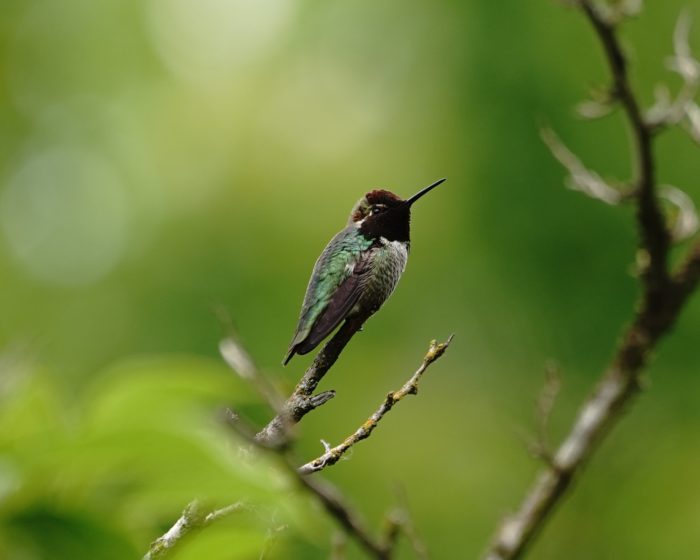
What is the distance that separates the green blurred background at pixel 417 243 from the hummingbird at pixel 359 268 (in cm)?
1085

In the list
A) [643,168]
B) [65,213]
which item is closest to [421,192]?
[643,168]

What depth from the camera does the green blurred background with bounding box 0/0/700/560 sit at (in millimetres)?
17234

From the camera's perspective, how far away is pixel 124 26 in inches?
1092

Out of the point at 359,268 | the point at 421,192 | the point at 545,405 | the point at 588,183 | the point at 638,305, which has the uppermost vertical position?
the point at 421,192

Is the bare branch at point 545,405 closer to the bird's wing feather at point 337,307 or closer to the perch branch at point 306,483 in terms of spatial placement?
the bird's wing feather at point 337,307

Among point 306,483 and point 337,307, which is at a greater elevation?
point 306,483

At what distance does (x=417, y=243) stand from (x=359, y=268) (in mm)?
16572

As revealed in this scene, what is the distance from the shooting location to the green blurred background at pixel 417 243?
1723 cm

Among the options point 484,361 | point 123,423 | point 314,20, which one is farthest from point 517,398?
point 123,423

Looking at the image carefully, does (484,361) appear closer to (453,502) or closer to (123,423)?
(453,502)

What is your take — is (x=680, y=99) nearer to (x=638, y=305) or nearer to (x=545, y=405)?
(x=638, y=305)

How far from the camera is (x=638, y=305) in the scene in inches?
129

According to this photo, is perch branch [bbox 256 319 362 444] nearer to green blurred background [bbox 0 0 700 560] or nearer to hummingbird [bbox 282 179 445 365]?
hummingbird [bbox 282 179 445 365]

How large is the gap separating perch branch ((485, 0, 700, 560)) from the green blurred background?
10.5m
